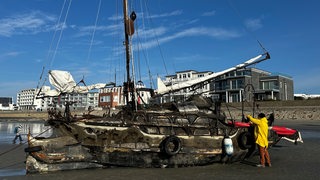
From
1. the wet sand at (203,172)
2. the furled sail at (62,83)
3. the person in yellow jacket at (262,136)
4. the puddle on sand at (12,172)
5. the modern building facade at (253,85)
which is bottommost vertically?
the puddle on sand at (12,172)

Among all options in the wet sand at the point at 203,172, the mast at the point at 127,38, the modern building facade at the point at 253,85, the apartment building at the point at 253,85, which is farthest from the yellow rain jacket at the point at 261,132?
the apartment building at the point at 253,85

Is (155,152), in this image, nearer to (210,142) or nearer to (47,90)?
(210,142)

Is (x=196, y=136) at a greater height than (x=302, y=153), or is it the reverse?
(x=196, y=136)

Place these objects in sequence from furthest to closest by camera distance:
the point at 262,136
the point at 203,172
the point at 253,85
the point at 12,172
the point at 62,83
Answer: the point at 253,85, the point at 62,83, the point at 262,136, the point at 12,172, the point at 203,172

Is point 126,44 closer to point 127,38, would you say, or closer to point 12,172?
point 127,38

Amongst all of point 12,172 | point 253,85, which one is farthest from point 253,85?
point 12,172

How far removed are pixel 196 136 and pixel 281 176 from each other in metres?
3.66

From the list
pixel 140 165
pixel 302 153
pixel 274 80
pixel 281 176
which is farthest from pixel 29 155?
pixel 274 80

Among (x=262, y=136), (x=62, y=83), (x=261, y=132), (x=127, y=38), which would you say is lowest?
(x=262, y=136)

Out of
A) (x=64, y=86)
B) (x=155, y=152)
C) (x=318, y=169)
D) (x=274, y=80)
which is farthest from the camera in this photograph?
(x=274, y=80)

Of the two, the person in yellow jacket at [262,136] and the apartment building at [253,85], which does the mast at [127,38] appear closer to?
the person in yellow jacket at [262,136]

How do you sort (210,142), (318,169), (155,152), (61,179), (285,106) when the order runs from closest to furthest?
(61,179) < (318,169) < (155,152) < (210,142) < (285,106)

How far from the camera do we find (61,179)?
32.1ft

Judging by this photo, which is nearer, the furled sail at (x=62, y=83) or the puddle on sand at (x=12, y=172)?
the puddle on sand at (x=12, y=172)
